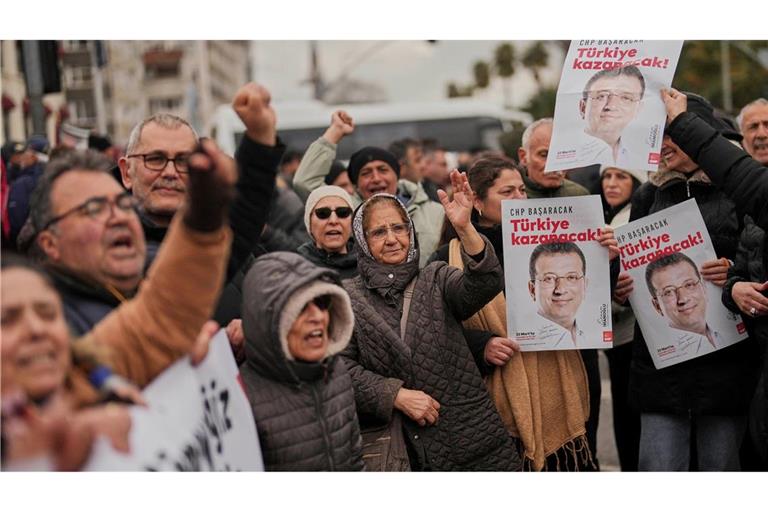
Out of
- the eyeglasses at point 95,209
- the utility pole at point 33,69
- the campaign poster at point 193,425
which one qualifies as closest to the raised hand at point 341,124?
the campaign poster at point 193,425

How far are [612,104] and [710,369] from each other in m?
1.25

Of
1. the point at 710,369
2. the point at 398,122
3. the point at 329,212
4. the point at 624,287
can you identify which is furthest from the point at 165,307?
the point at 398,122

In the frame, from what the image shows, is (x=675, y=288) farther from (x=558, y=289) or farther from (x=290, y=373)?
(x=290, y=373)

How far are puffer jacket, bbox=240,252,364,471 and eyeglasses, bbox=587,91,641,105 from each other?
5.54 feet

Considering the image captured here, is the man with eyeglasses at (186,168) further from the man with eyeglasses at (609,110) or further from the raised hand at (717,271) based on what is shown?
the raised hand at (717,271)

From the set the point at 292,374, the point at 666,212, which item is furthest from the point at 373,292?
the point at 666,212

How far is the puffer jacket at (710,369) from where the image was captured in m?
4.41

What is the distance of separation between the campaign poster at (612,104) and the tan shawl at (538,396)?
0.71 metres

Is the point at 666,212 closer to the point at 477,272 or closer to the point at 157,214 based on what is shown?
the point at 477,272

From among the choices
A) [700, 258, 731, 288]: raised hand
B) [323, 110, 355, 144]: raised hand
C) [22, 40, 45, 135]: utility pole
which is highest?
[22, 40, 45, 135]: utility pole

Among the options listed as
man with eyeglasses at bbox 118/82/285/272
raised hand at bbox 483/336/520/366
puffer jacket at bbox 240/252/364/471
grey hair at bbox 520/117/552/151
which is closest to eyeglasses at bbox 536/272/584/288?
raised hand at bbox 483/336/520/366

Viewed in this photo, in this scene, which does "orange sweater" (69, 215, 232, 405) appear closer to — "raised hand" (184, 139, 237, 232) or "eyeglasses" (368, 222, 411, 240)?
"raised hand" (184, 139, 237, 232)

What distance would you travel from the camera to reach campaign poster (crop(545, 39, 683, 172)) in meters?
4.17

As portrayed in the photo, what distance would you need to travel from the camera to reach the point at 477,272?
13.1 ft
